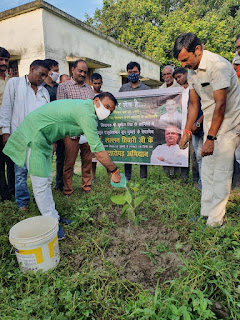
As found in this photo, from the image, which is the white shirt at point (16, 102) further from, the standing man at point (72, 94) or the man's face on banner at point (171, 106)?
the man's face on banner at point (171, 106)

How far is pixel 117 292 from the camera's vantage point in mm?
1811

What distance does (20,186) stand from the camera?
3225 mm

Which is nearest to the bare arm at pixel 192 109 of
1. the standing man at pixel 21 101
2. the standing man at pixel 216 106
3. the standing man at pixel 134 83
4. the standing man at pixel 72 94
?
the standing man at pixel 216 106

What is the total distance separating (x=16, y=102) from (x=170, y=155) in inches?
99.9

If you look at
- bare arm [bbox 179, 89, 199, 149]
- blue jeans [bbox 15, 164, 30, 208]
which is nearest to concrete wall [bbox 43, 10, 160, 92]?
blue jeans [bbox 15, 164, 30, 208]

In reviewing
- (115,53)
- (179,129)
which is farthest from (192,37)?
(115,53)

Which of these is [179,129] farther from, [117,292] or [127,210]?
[117,292]

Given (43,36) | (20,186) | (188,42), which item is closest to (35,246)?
(20,186)

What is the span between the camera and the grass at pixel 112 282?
1.64 metres

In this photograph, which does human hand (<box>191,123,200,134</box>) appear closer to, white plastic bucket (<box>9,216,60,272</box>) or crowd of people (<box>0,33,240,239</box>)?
crowd of people (<box>0,33,240,239</box>)

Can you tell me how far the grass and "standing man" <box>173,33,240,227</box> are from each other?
40 cm

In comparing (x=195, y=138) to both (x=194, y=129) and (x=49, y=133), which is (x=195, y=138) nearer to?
(x=194, y=129)

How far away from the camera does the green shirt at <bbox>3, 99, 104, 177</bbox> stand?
7.38 feet

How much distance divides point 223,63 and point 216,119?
1.76 feet
